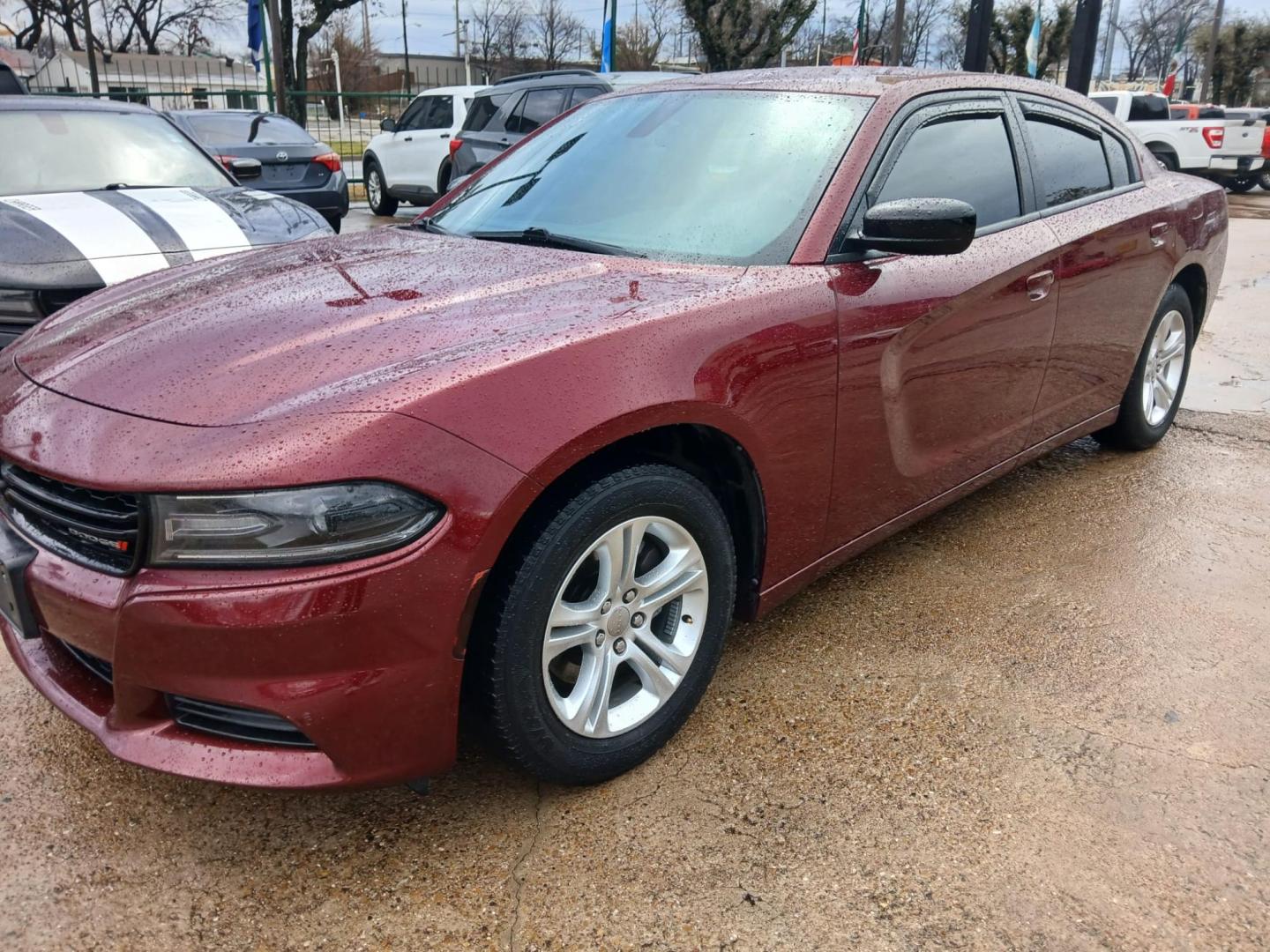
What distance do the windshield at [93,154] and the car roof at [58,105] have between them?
0.09 ft

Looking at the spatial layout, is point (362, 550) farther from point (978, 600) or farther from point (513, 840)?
point (978, 600)

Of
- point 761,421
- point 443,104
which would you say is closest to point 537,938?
point 761,421

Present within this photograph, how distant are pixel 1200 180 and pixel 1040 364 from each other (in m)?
2.06

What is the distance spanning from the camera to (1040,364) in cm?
336

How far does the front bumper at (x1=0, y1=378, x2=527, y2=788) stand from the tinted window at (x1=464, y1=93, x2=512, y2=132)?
33.4 ft

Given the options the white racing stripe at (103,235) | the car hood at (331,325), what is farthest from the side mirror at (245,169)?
the car hood at (331,325)

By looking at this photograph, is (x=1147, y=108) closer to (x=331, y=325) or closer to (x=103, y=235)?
(x=103, y=235)

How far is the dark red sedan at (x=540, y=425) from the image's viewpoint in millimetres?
1739

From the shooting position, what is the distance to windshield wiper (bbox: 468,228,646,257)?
8.63 ft

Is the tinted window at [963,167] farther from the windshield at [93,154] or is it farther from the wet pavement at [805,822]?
the windshield at [93,154]

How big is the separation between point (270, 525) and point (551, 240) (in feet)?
4.34

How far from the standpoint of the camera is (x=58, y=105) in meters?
5.32

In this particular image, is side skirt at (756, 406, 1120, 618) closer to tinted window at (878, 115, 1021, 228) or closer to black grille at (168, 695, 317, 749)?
tinted window at (878, 115, 1021, 228)

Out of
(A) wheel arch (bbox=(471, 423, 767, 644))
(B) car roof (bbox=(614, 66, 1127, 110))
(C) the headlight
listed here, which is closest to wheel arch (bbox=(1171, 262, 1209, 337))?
(B) car roof (bbox=(614, 66, 1127, 110))
